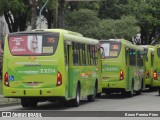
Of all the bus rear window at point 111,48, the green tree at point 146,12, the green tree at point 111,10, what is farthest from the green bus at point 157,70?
the green tree at point 146,12

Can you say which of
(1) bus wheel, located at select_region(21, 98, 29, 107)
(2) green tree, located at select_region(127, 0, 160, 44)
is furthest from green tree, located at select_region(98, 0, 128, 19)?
(1) bus wheel, located at select_region(21, 98, 29, 107)

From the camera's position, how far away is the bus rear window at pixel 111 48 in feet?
97.3

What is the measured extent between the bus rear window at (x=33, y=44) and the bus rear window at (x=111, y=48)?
8498 millimetres

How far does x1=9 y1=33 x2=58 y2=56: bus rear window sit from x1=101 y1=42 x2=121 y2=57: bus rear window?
8498 millimetres

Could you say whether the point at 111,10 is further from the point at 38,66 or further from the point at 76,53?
the point at 38,66

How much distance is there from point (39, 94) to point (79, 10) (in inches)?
1420

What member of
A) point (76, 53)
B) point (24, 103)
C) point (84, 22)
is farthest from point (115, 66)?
point (84, 22)

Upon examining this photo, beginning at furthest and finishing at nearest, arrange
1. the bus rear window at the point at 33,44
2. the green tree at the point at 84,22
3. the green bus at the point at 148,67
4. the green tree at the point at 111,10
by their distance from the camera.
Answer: the green tree at the point at 111,10 < the green tree at the point at 84,22 < the green bus at the point at 148,67 < the bus rear window at the point at 33,44

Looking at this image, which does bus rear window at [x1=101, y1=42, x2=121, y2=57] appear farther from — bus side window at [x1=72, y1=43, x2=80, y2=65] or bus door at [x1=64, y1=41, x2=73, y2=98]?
bus door at [x1=64, y1=41, x2=73, y2=98]

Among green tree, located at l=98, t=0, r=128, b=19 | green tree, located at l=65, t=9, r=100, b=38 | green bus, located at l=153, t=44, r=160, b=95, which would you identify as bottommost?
green bus, located at l=153, t=44, r=160, b=95

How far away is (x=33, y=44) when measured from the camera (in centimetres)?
2164

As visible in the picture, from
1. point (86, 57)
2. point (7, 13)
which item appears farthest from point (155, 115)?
point (7, 13)

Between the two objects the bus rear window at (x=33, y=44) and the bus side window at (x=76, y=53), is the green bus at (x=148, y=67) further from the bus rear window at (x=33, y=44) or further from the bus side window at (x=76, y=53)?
the bus rear window at (x=33, y=44)

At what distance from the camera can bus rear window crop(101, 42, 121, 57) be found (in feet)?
97.3
